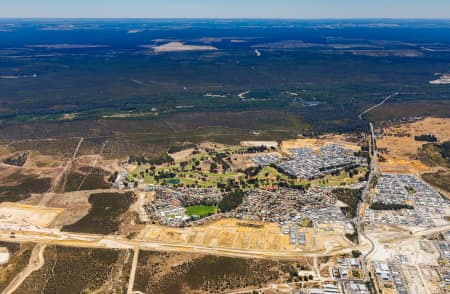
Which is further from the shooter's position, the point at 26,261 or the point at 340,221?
the point at 340,221

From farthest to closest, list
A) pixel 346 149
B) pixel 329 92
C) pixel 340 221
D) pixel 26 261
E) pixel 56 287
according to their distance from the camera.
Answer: pixel 329 92, pixel 346 149, pixel 340 221, pixel 26 261, pixel 56 287

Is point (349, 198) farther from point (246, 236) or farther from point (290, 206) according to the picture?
point (246, 236)

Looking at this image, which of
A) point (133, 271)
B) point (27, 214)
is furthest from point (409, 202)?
point (27, 214)

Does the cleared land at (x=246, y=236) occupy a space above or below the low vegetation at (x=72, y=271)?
above

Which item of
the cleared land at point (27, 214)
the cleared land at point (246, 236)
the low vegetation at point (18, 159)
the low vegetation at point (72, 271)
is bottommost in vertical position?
the low vegetation at point (18, 159)

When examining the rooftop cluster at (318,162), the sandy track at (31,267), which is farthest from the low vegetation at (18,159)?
the rooftop cluster at (318,162)

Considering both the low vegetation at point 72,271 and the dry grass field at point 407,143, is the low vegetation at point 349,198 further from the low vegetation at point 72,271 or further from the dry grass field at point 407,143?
the low vegetation at point 72,271

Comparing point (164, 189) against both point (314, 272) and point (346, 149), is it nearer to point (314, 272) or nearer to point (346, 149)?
point (314, 272)

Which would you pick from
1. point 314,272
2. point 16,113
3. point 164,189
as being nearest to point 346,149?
point 164,189

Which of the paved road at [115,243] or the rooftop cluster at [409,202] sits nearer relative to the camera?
the paved road at [115,243]
